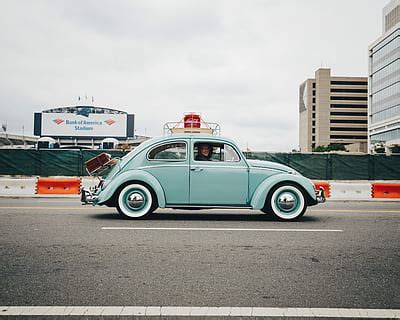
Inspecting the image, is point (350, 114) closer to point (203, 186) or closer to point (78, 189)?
point (78, 189)

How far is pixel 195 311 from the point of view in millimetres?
3320

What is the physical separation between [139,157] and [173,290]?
4817 millimetres

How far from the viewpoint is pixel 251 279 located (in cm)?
419

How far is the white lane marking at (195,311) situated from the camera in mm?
3244

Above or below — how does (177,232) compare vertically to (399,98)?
below

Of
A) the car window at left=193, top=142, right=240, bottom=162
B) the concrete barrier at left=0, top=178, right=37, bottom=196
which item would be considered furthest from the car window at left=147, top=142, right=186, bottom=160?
the concrete barrier at left=0, top=178, right=37, bottom=196

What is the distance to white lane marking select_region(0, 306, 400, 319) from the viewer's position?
324cm

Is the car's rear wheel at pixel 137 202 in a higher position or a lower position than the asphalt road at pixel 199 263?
higher

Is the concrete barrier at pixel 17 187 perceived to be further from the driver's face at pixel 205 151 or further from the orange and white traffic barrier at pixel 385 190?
the orange and white traffic barrier at pixel 385 190

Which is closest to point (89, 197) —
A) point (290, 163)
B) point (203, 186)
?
point (203, 186)

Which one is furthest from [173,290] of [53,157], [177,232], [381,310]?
[53,157]

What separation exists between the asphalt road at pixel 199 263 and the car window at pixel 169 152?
4.23 feet

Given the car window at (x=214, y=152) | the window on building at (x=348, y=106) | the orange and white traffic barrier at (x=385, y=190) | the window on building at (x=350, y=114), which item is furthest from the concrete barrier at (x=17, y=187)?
the window on building at (x=348, y=106)

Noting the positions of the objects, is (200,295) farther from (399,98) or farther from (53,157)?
(399,98)
